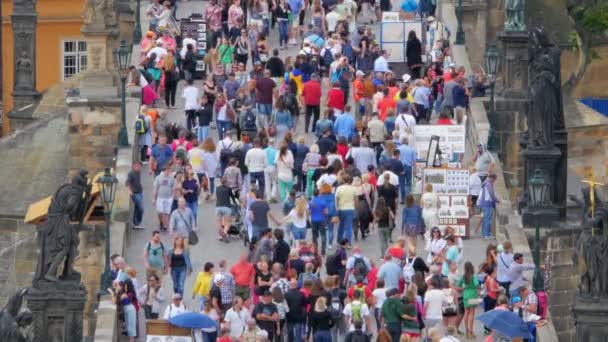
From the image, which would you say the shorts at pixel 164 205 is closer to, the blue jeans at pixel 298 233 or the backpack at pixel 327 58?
the blue jeans at pixel 298 233

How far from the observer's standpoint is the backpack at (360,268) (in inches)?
2240

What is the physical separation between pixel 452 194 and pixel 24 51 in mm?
33649

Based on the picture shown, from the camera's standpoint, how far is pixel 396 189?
203ft

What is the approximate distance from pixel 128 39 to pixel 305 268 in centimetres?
2326

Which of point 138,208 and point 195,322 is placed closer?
point 195,322

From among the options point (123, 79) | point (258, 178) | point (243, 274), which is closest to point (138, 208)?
point (258, 178)

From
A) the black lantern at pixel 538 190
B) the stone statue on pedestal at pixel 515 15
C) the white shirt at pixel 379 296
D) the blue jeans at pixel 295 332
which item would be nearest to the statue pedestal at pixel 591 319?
the white shirt at pixel 379 296

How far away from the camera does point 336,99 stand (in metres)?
67.1

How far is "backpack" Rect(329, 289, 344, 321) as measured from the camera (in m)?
55.9

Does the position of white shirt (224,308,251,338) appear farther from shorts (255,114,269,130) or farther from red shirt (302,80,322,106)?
red shirt (302,80,322,106)

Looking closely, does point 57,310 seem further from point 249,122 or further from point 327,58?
point 327,58

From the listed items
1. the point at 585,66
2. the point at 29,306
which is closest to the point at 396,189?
the point at 29,306

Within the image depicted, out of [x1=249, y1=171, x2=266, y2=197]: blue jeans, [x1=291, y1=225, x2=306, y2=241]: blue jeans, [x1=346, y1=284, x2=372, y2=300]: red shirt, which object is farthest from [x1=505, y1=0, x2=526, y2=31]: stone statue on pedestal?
[x1=346, y1=284, x2=372, y2=300]: red shirt

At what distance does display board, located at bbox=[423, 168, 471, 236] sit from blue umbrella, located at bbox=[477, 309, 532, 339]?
648cm
